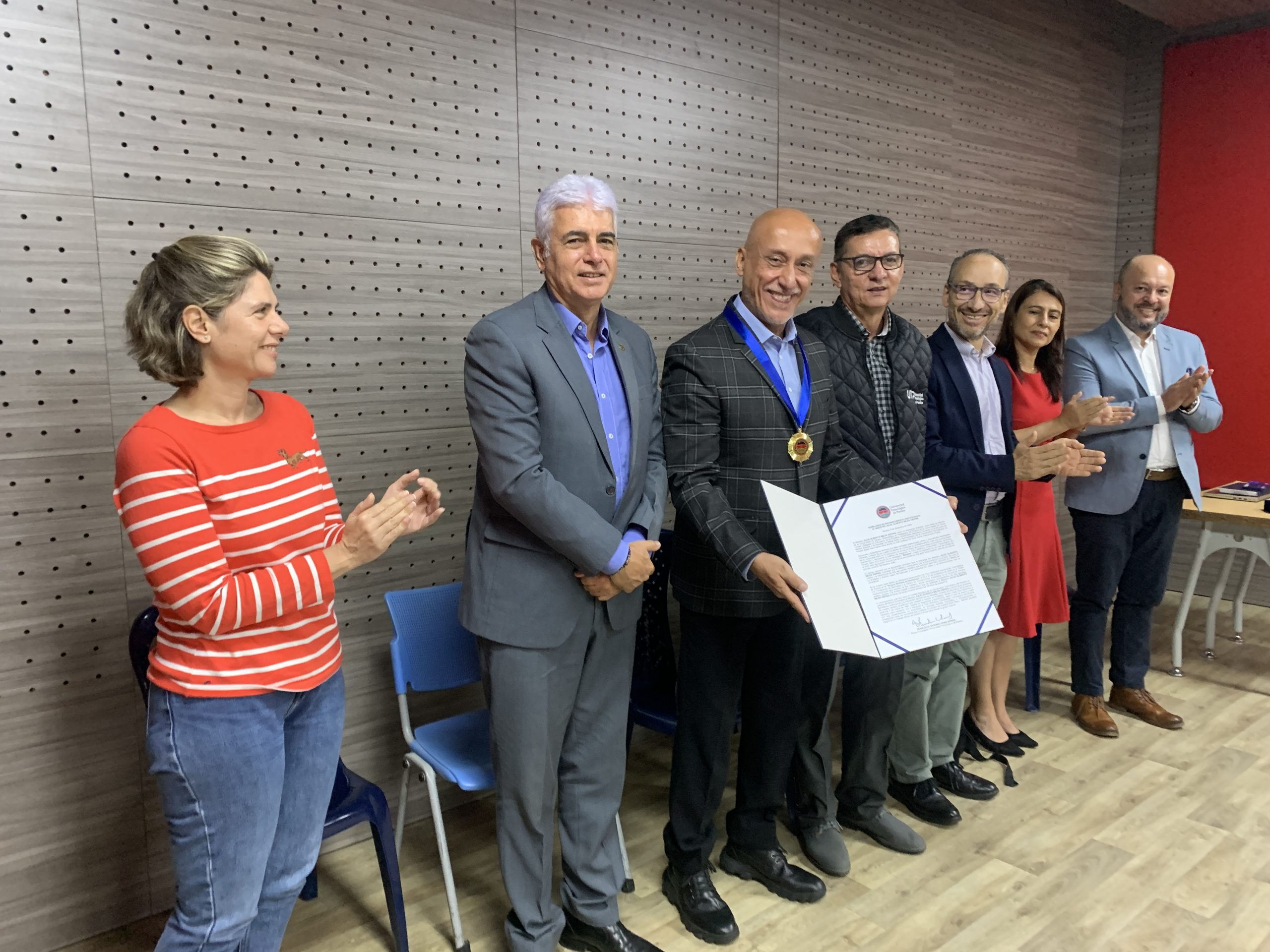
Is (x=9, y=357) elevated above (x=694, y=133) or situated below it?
below

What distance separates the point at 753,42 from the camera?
3.93 m

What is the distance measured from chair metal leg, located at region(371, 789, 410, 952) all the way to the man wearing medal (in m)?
0.79

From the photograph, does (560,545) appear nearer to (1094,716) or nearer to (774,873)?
(774,873)

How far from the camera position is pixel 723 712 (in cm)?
264

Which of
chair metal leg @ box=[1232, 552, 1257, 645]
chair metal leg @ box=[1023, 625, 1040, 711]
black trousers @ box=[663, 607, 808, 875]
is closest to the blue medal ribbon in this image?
black trousers @ box=[663, 607, 808, 875]

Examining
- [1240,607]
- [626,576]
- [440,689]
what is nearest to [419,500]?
[626,576]

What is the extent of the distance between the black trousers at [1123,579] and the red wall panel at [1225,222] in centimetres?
233

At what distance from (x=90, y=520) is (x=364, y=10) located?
1.74 m

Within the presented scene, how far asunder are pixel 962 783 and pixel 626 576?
6.32 feet

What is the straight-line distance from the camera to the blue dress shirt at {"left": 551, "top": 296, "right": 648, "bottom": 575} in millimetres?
2285

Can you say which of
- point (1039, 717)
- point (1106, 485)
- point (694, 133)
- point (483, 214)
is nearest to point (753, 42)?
point (694, 133)

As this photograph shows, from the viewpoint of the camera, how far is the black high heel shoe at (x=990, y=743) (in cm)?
375

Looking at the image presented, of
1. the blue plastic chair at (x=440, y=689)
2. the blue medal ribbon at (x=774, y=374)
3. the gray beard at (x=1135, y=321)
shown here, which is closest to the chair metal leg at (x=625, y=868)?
the blue plastic chair at (x=440, y=689)

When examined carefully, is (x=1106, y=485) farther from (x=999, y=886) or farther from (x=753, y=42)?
(x=753, y=42)
